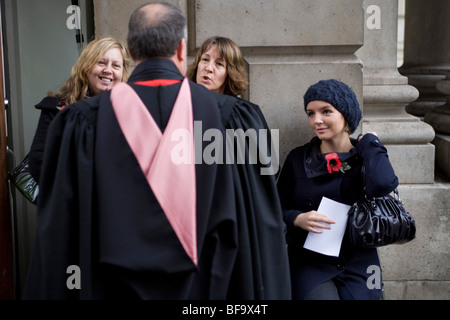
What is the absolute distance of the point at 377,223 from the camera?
3068mm

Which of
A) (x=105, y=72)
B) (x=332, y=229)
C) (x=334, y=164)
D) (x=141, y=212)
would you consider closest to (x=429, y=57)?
(x=334, y=164)

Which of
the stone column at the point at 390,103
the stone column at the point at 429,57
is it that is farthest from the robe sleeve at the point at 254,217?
Result: the stone column at the point at 429,57

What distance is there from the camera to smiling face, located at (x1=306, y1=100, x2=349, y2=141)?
326 cm

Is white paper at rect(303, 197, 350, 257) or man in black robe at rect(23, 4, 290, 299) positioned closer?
man in black robe at rect(23, 4, 290, 299)

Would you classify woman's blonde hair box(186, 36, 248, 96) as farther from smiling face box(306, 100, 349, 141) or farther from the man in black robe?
the man in black robe

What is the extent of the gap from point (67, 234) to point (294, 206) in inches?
55.7

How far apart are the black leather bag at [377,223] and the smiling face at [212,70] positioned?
1.03 meters

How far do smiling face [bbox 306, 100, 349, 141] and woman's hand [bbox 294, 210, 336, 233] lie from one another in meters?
0.43

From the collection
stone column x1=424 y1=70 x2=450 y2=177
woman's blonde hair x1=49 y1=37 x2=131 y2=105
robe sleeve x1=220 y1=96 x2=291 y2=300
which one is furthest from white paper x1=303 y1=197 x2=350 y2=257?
stone column x1=424 y1=70 x2=450 y2=177

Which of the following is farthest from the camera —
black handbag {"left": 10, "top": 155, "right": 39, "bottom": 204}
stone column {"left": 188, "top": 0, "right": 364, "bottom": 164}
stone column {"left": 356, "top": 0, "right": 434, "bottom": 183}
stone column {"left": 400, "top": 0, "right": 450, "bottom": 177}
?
stone column {"left": 400, "top": 0, "right": 450, "bottom": 177}

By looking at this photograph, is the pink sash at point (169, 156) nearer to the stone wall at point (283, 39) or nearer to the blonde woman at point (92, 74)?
the blonde woman at point (92, 74)

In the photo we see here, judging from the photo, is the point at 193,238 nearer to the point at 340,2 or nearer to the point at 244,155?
the point at 244,155

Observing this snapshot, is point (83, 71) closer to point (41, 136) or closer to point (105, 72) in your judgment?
point (105, 72)

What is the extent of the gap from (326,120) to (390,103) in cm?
144
